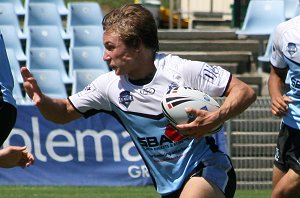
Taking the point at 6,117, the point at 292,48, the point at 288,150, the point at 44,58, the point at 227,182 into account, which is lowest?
Answer: the point at 44,58

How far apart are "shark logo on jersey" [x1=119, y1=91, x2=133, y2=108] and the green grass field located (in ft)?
15.9

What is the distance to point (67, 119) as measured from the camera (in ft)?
18.1

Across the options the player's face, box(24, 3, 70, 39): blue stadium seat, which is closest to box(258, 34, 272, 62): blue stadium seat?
box(24, 3, 70, 39): blue stadium seat

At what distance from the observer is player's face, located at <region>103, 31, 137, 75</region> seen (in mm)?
5188

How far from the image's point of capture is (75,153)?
11.2 meters

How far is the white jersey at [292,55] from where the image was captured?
6.89m

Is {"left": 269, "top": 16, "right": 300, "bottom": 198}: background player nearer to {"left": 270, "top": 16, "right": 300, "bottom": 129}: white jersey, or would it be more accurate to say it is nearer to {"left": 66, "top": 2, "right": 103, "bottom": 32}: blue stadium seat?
{"left": 270, "top": 16, "right": 300, "bottom": 129}: white jersey

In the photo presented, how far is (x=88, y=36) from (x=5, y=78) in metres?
9.98

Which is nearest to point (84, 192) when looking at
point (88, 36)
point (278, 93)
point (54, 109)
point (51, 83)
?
point (51, 83)

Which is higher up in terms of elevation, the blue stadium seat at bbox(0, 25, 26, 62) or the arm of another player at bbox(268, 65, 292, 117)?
the arm of another player at bbox(268, 65, 292, 117)

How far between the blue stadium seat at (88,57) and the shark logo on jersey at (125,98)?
8899mm

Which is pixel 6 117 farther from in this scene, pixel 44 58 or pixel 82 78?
pixel 44 58

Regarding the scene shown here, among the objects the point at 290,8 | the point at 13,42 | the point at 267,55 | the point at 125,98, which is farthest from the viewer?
the point at 290,8

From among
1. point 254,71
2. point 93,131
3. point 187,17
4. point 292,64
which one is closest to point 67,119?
point 292,64
